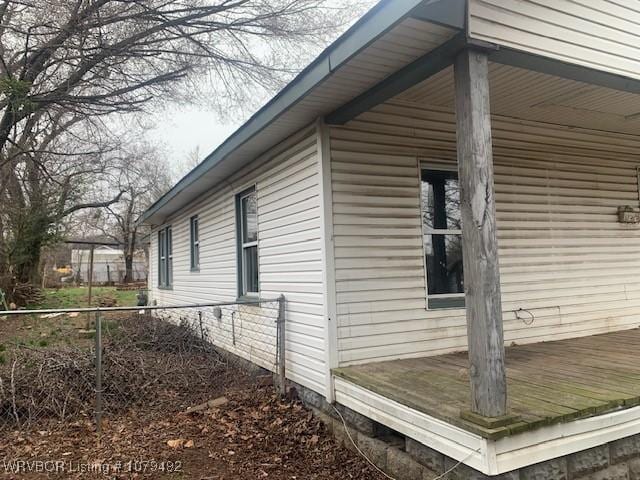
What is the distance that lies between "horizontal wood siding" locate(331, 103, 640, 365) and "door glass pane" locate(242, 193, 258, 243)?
6.69 feet

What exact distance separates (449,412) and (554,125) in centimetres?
382

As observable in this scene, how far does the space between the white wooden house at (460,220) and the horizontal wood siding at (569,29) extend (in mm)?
13

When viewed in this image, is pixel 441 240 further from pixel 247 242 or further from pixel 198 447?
pixel 198 447

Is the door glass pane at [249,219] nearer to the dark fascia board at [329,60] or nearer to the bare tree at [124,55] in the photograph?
the dark fascia board at [329,60]

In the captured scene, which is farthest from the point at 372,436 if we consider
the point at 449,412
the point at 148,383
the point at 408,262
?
the point at 148,383

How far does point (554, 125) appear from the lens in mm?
5184

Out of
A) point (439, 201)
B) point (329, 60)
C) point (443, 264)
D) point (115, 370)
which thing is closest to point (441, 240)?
point (443, 264)

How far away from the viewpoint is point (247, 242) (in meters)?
→ 6.23

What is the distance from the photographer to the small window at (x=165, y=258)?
11469 millimetres

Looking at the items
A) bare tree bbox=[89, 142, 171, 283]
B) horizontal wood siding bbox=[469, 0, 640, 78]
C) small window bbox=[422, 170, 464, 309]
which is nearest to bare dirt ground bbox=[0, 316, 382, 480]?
small window bbox=[422, 170, 464, 309]

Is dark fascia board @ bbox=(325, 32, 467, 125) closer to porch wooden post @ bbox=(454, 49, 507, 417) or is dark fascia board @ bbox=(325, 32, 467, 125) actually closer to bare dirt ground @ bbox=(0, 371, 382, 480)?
porch wooden post @ bbox=(454, 49, 507, 417)

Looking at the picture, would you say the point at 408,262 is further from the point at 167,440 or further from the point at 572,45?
the point at 167,440

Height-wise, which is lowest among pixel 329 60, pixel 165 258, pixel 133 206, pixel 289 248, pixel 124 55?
pixel 289 248

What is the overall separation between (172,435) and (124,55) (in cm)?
771
